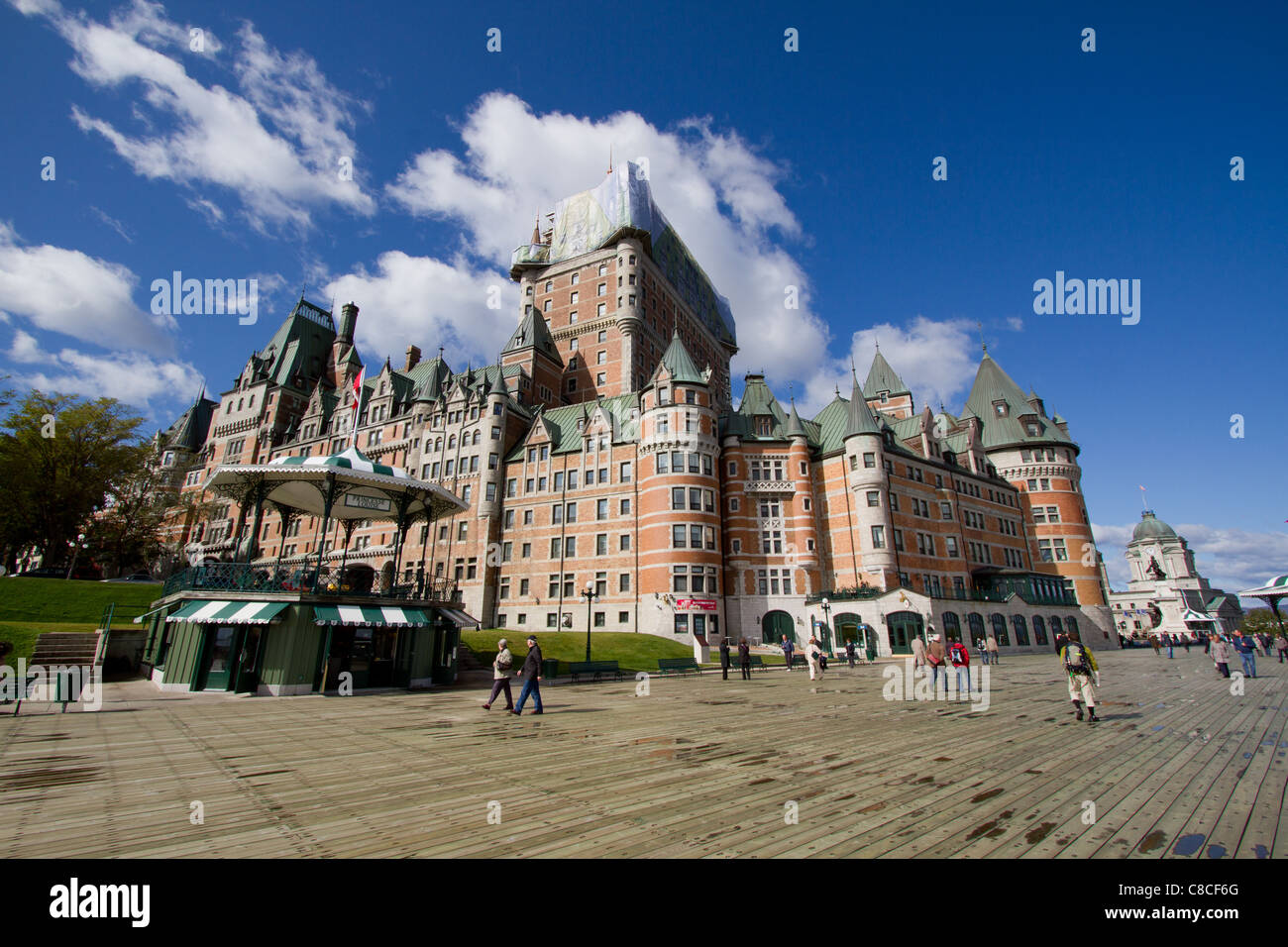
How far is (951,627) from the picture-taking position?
45.0 metres

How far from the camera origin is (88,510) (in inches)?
1810

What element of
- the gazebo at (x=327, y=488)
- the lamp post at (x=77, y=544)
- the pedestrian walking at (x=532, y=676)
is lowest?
the pedestrian walking at (x=532, y=676)

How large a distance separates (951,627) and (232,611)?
47354 mm

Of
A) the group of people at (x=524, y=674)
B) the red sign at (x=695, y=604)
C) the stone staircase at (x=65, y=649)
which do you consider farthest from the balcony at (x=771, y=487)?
the stone staircase at (x=65, y=649)

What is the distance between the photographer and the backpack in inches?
483

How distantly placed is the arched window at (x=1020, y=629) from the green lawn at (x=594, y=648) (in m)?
31.6

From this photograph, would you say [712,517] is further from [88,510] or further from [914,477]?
[88,510]

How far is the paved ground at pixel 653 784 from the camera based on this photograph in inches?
203

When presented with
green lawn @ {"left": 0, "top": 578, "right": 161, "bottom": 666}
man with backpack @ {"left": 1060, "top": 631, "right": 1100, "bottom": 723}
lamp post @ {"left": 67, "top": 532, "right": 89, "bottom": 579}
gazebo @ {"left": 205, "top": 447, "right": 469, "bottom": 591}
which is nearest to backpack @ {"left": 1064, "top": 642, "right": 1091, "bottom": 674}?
man with backpack @ {"left": 1060, "top": 631, "right": 1100, "bottom": 723}

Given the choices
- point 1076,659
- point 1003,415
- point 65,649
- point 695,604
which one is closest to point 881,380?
point 1003,415

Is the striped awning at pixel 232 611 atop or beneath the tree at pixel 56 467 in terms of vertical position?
beneath

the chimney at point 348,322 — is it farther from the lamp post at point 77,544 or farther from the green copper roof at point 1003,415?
the green copper roof at point 1003,415

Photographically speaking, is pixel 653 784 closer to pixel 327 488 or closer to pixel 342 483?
pixel 327 488
